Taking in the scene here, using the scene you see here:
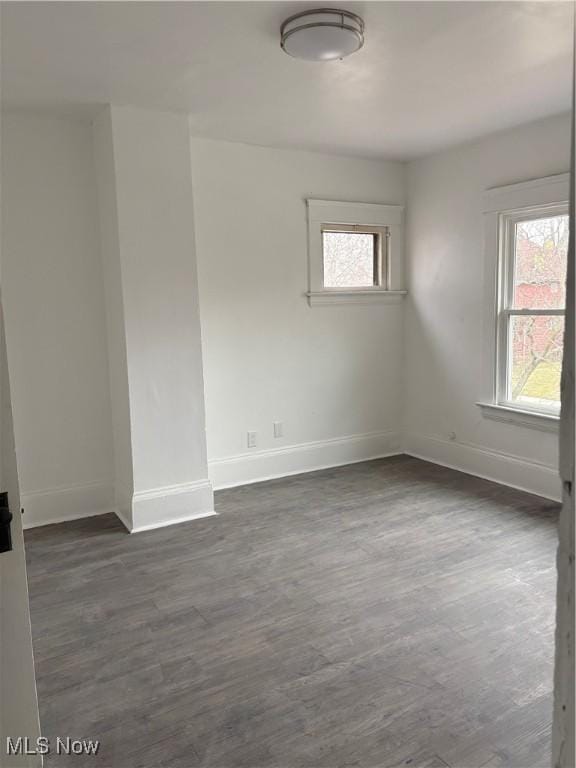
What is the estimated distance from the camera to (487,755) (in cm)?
181

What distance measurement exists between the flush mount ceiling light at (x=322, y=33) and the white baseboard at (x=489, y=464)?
274 cm

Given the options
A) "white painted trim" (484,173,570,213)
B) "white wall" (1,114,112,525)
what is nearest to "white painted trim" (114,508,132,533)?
"white wall" (1,114,112,525)

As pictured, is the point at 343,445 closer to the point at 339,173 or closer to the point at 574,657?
the point at 339,173

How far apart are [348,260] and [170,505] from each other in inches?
100

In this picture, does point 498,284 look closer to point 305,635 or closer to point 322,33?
point 322,33

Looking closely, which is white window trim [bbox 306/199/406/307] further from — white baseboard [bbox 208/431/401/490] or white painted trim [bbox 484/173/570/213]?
white baseboard [bbox 208/431/401/490]

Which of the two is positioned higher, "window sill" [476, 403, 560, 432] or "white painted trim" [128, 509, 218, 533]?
"window sill" [476, 403, 560, 432]

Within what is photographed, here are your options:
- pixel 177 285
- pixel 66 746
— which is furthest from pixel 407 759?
pixel 177 285

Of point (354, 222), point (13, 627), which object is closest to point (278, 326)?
point (354, 222)

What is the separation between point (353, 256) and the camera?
195 inches

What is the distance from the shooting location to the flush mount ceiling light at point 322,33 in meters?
2.30

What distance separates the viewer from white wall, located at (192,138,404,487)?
4262 millimetres

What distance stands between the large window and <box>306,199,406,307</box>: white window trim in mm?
1048

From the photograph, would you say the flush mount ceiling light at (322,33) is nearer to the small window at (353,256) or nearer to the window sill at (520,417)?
the small window at (353,256)
